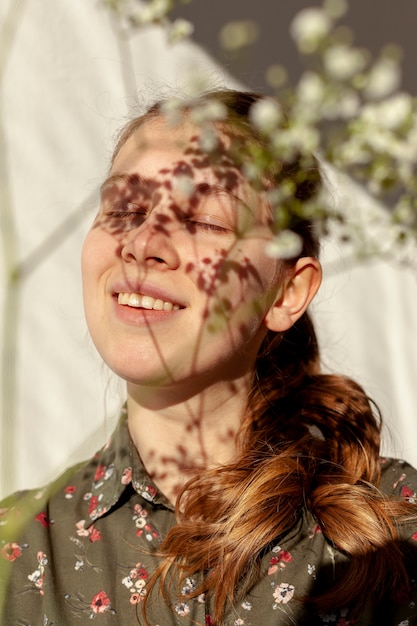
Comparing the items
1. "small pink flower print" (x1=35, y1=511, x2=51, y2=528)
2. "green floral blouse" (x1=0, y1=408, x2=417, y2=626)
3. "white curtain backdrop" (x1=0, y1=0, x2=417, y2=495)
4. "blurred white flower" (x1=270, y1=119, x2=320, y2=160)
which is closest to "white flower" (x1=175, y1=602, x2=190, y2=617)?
"green floral blouse" (x1=0, y1=408, x2=417, y2=626)

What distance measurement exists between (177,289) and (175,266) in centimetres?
3

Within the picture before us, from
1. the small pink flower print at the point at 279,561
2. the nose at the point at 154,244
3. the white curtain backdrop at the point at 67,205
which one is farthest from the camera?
the white curtain backdrop at the point at 67,205

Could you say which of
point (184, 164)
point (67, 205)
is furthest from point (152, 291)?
point (67, 205)

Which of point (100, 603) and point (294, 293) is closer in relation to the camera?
point (100, 603)

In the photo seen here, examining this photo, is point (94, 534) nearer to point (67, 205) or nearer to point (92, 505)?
point (92, 505)

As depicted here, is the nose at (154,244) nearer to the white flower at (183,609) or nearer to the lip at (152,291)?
the lip at (152,291)

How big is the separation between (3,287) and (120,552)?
→ 1.07 meters

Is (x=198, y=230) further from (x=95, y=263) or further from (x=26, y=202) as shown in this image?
(x=26, y=202)

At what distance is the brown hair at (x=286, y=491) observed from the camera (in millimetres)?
1165

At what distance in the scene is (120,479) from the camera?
1.28m

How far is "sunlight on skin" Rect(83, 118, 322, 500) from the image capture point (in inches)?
43.7

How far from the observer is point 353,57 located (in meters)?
0.61

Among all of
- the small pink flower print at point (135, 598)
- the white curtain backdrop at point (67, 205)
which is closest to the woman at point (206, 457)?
the small pink flower print at point (135, 598)

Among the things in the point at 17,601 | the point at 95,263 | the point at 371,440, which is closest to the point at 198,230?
the point at 95,263
